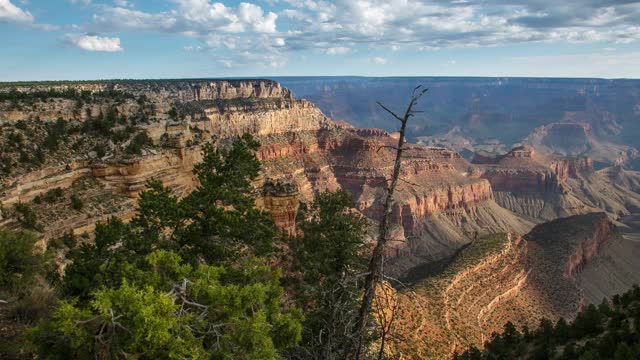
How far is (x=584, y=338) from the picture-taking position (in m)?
25.5

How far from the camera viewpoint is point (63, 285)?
17328mm

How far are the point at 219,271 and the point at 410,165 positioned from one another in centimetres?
10006

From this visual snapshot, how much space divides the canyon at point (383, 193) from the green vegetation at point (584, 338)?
560cm

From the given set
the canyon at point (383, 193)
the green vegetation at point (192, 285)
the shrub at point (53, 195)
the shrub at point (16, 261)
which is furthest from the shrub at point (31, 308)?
the shrub at point (53, 195)

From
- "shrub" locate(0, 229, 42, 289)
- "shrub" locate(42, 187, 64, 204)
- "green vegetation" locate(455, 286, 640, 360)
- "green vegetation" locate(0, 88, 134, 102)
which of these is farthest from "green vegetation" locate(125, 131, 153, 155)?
"green vegetation" locate(455, 286, 640, 360)

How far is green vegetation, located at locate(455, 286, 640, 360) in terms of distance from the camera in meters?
20.9

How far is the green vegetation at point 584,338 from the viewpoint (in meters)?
20.9

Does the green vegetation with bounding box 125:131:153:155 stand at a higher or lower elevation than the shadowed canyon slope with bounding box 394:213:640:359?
higher

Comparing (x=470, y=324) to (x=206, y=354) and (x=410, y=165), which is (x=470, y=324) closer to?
(x=206, y=354)

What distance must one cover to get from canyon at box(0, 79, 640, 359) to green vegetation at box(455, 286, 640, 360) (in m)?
5.60

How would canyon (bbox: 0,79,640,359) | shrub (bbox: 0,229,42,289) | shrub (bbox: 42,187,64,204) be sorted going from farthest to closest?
canyon (bbox: 0,79,640,359)
shrub (bbox: 42,187,64,204)
shrub (bbox: 0,229,42,289)

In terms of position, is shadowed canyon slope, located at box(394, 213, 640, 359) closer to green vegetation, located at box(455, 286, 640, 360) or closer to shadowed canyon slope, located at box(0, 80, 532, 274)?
green vegetation, located at box(455, 286, 640, 360)

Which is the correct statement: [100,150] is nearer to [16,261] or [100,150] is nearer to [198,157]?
[198,157]

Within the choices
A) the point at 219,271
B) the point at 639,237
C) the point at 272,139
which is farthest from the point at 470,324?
the point at 639,237
